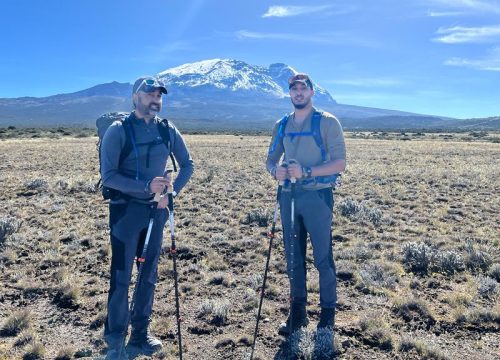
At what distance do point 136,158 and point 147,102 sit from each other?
1.87ft

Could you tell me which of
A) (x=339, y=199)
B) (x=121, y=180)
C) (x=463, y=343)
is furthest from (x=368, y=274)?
(x=339, y=199)

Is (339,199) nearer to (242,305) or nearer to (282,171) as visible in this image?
(242,305)

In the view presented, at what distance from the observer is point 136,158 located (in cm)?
445

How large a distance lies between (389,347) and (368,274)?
2170mm

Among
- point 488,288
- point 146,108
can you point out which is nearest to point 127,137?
point 146,108

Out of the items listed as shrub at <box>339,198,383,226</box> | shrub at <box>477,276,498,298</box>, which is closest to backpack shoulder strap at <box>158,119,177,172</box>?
shrub at <box>477,276,498,298</box>

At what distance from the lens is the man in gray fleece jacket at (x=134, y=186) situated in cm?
433

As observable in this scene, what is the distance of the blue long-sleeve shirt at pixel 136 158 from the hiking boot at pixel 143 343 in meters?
1.63

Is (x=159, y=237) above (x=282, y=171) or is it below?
below

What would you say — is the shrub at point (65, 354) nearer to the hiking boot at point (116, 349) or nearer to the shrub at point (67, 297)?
the hiking boot at point (116, 349)

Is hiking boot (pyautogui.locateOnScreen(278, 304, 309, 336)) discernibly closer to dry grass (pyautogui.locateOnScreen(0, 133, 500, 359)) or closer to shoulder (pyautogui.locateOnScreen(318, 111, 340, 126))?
dry grass (pyautogui.locateOnScreen(0, 133, 500, 359))

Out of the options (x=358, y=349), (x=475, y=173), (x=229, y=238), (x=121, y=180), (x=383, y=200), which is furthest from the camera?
(x=475, y=173)

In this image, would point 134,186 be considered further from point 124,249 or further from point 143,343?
point 143,343

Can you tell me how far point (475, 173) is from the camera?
2094cm
